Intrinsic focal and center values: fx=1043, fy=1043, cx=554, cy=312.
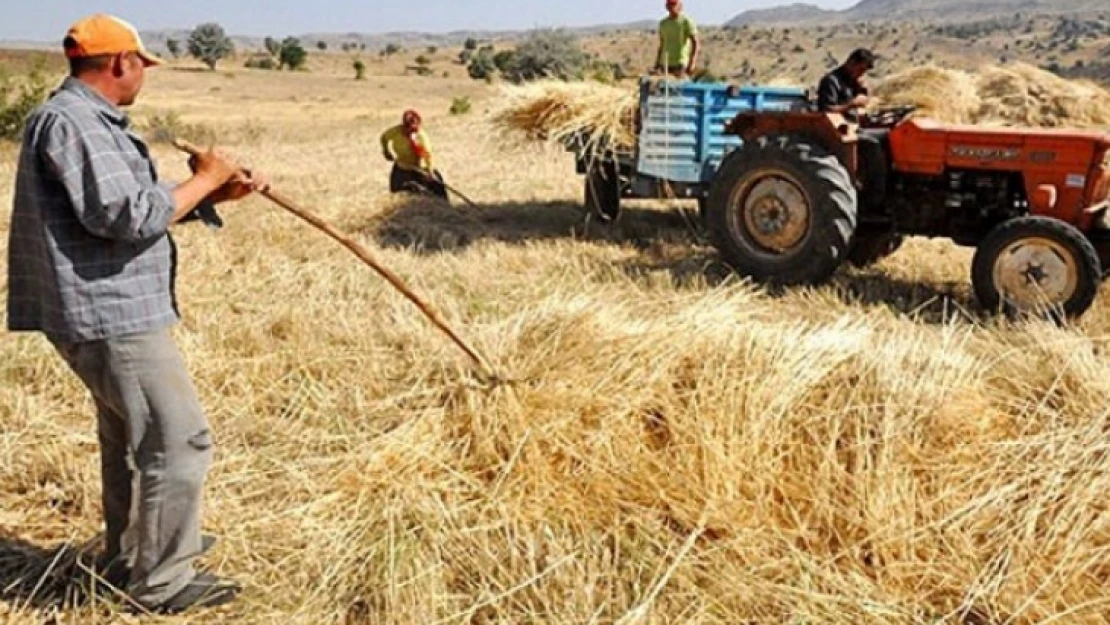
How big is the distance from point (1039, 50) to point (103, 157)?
248ft

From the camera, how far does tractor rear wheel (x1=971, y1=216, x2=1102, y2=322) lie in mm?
5750

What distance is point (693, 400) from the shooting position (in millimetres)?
3982

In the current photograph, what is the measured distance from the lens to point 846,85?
23.7 feet

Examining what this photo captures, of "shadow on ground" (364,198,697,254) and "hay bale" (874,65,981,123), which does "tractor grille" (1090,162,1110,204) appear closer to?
"shadow on ground" (364,198,697,254)

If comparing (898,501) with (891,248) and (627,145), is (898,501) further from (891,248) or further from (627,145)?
(627,145)

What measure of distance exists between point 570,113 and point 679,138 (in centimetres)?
96

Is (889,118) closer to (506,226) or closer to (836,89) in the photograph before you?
(836,89)

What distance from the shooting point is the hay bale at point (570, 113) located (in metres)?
8.38

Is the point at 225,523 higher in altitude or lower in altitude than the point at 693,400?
lower

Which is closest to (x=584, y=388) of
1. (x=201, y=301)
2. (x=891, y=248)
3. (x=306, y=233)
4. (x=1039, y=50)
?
(x=201, y=301)

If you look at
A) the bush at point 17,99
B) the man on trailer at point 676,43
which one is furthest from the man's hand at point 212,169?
the bush at point 17,99

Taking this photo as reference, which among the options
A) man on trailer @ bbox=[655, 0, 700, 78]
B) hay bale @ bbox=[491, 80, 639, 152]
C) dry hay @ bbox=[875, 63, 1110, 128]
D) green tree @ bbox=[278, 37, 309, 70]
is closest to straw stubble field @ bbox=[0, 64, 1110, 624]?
hay bale @ bbox=[491, 80, 639, 152]

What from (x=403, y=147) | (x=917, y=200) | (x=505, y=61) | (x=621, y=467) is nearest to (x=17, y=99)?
(x=403, y=147)

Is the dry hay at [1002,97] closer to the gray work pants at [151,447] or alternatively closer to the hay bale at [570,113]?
the hay bale at [570,113]
